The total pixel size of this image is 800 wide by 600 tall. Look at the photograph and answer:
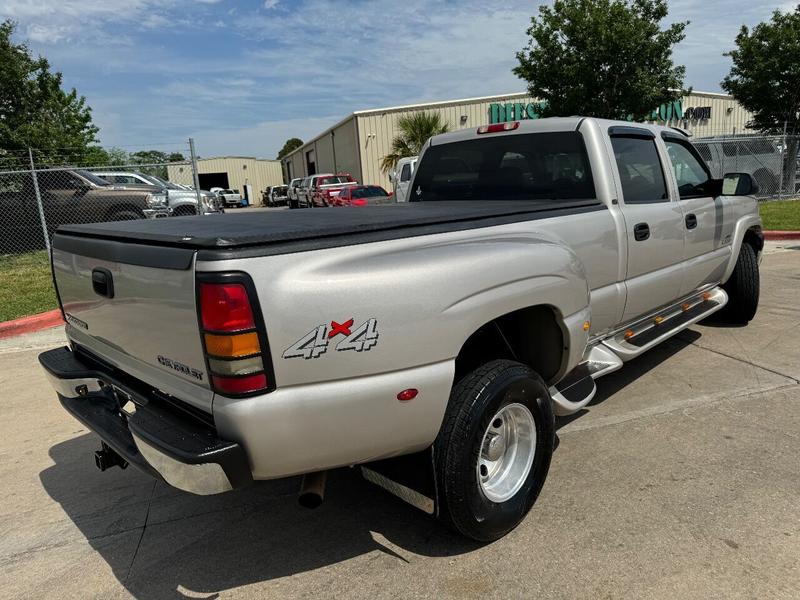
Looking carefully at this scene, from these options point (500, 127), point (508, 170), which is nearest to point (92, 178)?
point (500, 127)

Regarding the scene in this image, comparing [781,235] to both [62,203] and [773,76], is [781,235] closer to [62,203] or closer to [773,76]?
[773,76]

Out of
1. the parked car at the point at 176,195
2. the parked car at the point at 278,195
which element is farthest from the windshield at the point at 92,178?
the parked car at the point at 278,195

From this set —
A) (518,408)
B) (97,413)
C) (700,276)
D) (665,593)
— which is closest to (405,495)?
(518,408)

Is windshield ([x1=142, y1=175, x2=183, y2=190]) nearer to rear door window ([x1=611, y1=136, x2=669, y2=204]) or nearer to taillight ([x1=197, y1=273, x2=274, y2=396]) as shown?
rear door window ([x1=611, y1=136, x2=669, y2=204])

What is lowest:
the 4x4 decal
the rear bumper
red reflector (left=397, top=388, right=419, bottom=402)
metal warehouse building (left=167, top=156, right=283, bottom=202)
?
the rear bumper

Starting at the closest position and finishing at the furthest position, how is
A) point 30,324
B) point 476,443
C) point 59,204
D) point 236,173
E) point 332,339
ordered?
1. point 332,339
2. point 476,443
3. point 30,324
4. point 59,204
5. point 236,173

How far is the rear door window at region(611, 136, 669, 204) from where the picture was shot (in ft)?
12.8

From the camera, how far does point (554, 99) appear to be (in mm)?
20000

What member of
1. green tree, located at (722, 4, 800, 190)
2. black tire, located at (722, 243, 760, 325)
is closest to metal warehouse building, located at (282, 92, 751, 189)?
green tree, located at (722, 4, 800, 190)

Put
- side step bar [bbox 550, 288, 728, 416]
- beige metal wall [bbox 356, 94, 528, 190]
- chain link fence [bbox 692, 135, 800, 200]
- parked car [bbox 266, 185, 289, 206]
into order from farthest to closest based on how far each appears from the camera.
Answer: parked car [bbox 266, 185, 289, 206] < beige metal wall [bbox 356, 94, 528, 190] < chain link fence [bbox 692, 135, 800, 200] < side step bar [bbox 550, 288, 728, 416]

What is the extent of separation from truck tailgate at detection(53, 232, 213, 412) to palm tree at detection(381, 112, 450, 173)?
Result: 28692 mm

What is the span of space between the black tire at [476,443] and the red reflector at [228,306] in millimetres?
945

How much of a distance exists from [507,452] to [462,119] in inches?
1297

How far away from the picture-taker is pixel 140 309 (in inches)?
91.7
